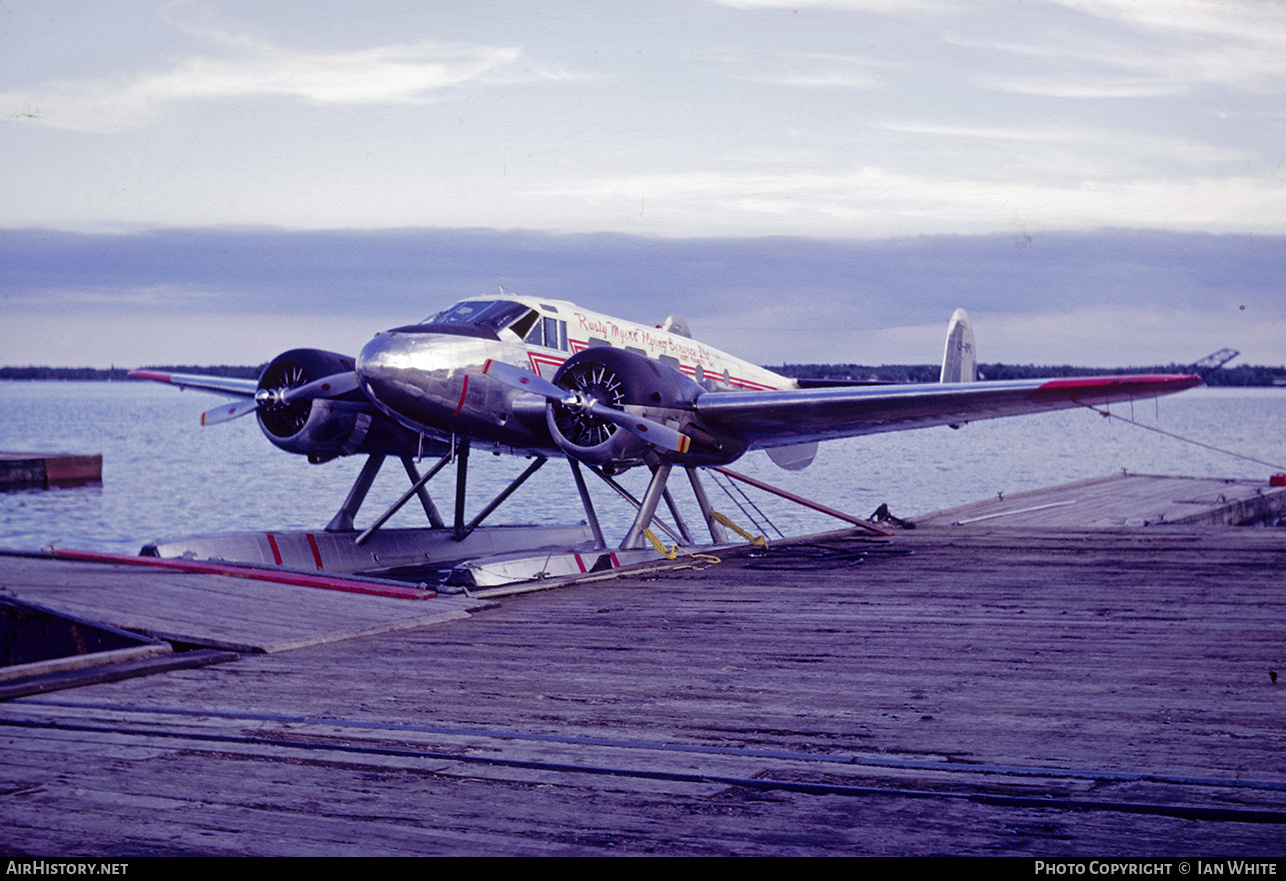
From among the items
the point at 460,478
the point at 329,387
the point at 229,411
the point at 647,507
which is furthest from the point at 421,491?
the point at 647,507

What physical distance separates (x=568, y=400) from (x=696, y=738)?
8623mm

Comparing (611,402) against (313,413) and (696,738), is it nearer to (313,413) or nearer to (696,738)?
(313,413)

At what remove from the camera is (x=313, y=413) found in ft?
54.5

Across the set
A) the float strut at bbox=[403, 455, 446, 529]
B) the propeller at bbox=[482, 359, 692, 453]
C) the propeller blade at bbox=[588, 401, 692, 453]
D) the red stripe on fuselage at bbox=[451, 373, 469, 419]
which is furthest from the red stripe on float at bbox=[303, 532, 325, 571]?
the propeller blade at bbox=[588, 401, 692, 453]

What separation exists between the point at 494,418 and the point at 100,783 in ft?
33.7

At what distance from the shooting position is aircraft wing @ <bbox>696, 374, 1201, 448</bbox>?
14.0m

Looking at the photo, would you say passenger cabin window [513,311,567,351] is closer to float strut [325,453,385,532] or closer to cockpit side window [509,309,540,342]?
cockpit side window [509,309,540,342]

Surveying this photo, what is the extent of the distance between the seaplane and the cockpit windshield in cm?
2

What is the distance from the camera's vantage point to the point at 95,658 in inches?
295

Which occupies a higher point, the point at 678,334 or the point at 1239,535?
the point at 678,334

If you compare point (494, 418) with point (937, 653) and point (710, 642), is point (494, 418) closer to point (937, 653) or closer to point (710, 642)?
point (710, 642)

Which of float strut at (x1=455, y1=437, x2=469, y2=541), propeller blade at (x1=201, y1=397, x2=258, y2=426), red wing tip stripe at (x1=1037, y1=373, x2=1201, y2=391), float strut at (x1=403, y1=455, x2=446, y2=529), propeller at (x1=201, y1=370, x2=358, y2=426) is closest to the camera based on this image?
red wing tip stripe at (x1=1037, y1=373, x2=1201, y2=391)

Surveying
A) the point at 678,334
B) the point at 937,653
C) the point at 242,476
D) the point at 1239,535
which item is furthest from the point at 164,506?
the point at 937,653

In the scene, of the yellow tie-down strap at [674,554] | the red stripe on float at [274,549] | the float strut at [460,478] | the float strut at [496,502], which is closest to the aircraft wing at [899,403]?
the yellow tie-down strap at [674,554]
